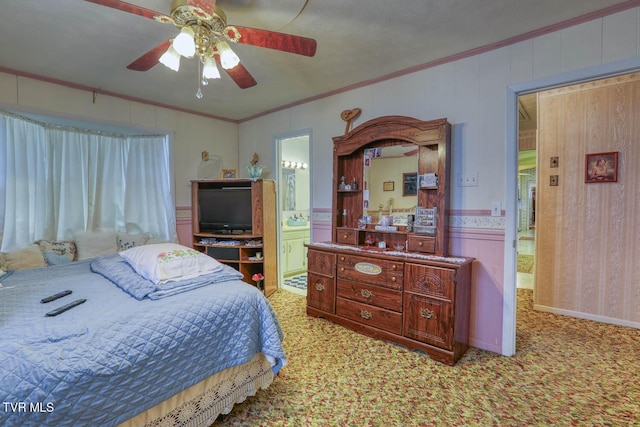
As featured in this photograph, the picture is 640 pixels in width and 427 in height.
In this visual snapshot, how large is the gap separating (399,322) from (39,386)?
2.21 m

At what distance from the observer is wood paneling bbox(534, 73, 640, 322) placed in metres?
2.91

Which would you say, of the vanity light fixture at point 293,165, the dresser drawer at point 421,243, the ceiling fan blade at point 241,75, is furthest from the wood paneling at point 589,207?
the vanity light fixture at point 293,165

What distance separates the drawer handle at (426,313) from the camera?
92.0 inches

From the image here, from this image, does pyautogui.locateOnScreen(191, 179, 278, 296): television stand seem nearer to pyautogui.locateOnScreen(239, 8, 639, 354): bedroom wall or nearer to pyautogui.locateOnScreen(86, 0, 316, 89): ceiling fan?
pyautogui.locateOnScreen(239, 8, 639, 354): bedroom wall

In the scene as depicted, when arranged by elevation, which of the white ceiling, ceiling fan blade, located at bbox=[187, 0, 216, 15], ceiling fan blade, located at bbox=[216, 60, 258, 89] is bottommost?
ceiling fan blade, located at bbox=[216, 60, 258, 89]

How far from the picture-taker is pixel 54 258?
9.26ft

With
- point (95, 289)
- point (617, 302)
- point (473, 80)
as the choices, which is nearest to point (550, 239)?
point (617, 302)

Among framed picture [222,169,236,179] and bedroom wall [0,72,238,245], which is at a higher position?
bedroom wall [0,72,238,245]

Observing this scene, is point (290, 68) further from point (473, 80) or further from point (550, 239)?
point (550, 239)

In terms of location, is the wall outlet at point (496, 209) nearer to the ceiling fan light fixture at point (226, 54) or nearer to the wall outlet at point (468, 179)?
the wall outlet at point (468, 179)

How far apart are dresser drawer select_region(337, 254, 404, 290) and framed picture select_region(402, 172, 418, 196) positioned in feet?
2.27

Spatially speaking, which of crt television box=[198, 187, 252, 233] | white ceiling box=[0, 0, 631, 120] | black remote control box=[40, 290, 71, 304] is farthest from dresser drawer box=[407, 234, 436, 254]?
black remote control box=[40, 290, 71, 304]

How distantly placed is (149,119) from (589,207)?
5006mm

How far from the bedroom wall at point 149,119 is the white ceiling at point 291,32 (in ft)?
0.43
